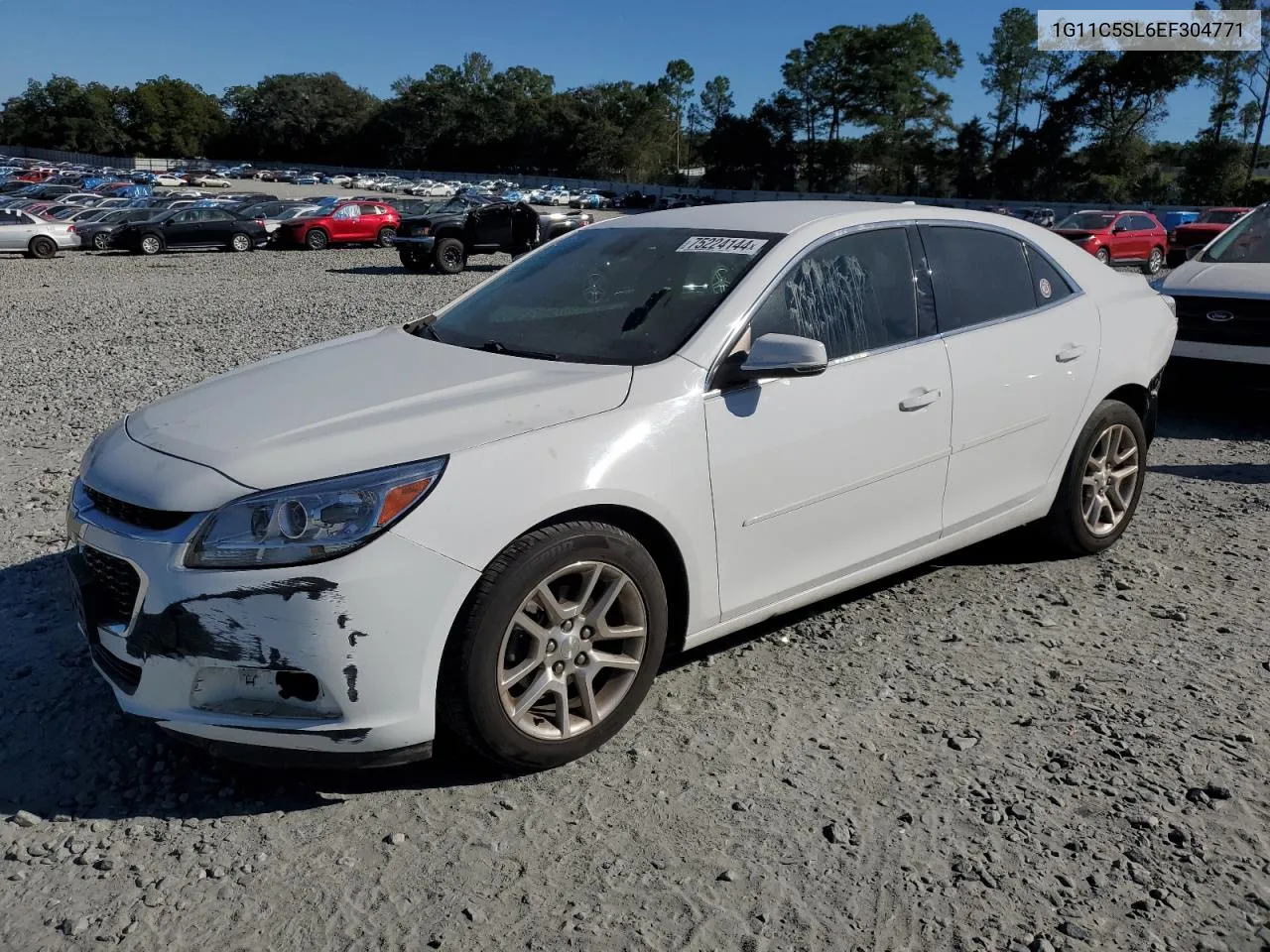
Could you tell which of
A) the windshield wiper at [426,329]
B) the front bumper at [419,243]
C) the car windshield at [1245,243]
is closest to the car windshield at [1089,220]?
the front bumper at [419,243]

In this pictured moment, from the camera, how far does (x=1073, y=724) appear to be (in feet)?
11.3

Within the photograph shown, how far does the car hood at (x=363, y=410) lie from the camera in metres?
2.91

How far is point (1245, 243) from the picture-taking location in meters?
8.60

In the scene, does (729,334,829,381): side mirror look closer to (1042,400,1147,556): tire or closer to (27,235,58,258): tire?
(1042,400,1147,556): tire

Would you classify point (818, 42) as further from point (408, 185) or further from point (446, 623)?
point (446, 623)

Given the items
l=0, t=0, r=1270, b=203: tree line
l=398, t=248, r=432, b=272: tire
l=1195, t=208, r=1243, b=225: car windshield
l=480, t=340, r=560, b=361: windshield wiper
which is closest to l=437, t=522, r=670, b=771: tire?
l=480, t=340, r=560, b=361: windshield wiper

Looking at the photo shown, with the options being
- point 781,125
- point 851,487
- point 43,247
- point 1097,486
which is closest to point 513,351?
point 851,487

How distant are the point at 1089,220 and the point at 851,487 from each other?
79.5ft

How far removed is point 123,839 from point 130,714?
0.33 metres

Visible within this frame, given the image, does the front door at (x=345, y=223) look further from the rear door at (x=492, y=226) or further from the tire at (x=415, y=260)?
the rear door at (x=492, y=226)

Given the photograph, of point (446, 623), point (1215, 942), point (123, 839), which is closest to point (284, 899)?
point (123, 839)

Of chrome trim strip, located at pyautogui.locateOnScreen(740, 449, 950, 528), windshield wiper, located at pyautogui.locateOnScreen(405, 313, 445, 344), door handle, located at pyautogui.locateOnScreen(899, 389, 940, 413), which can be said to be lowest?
chrome trim strip, located at pyautogui.locateOnScreen(740, 449, 950, 528)

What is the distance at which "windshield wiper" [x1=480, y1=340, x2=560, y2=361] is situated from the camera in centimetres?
362

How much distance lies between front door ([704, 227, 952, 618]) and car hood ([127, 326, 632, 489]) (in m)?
0.50
